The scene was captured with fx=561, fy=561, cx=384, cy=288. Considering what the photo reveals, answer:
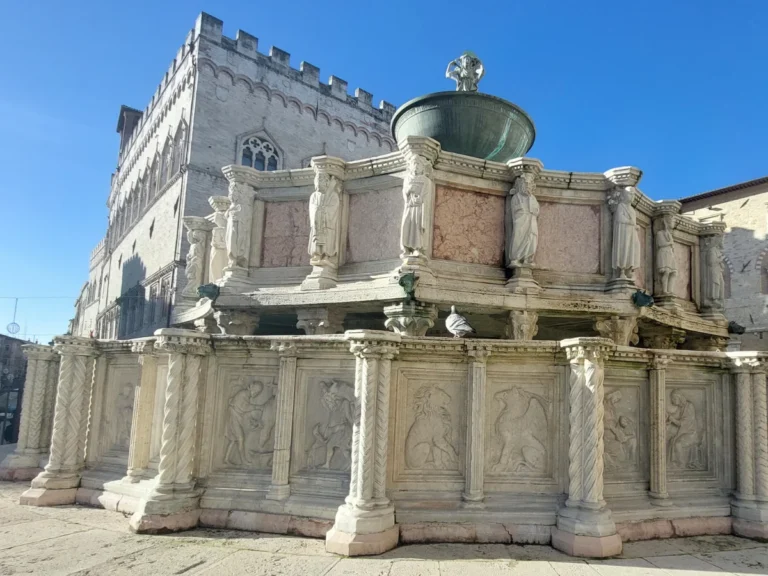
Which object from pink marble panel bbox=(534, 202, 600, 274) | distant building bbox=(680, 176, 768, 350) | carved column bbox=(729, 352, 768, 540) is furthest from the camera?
distant building bbox=(680, 176, 768, 350)

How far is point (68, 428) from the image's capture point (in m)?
7.28

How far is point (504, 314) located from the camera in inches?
310

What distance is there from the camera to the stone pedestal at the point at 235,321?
8406mm

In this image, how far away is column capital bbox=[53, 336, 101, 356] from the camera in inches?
292

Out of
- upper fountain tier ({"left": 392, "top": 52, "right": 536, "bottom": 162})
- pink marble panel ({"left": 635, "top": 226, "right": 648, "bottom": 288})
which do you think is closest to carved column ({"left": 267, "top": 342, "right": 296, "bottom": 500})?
pink marble panel ({"left": 635, "top": 226, "right": 648, "bottom": 288})

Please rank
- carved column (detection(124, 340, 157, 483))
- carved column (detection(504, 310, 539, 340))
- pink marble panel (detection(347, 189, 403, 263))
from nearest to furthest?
carved column (detection(124, 340, 157, 483)), carved column (detection(504, 310, 539, 340)), pink marble panel (detection(347, 189, 403, 263))

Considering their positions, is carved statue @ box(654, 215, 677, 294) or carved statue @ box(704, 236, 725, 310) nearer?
carved statue @ box(654, 215, 677, 294)

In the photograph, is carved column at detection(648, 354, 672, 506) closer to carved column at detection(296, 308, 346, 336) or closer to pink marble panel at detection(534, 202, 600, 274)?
pink marble panel at detection(534, 202, 600, 274)

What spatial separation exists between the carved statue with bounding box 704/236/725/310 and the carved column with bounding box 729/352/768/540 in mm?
4029

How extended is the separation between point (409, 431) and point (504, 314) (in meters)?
2.60

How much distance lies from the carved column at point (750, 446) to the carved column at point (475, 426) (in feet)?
9.85

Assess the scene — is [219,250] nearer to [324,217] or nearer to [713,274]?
[324,217]

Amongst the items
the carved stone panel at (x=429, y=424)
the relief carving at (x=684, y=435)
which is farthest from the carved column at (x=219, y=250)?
the relief carving at (x=684, y=435)

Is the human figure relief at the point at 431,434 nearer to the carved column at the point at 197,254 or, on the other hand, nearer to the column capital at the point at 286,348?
the column capital at the point at 286,348
